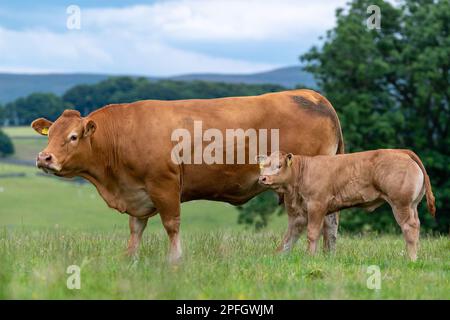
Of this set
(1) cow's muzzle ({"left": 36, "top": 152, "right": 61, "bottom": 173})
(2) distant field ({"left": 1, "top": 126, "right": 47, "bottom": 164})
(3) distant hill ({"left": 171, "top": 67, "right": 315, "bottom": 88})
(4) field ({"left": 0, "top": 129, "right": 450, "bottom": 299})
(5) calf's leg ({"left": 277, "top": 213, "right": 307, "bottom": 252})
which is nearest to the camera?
(4) field ({"left": 0, "top": 129, "right": 450, "bottom": 299})

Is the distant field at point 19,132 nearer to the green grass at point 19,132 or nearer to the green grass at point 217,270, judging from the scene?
the green grass at point 19,132

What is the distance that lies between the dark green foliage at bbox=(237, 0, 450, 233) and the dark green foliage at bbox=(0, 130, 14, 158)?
6549 cm

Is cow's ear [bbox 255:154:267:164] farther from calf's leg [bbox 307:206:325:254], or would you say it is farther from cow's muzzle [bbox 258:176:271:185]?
calf's leg [bbox 307:206:325:254]

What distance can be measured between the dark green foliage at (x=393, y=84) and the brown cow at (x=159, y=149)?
2123cm

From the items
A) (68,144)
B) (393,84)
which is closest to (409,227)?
(68,144)

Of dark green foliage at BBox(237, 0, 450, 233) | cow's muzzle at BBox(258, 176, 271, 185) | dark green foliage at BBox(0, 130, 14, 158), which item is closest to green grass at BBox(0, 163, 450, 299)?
cow's muzzle at BBox(258, 176, 271, 185)

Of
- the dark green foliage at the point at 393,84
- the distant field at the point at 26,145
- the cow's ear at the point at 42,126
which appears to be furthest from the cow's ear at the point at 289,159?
the distant field at the point at 26,145

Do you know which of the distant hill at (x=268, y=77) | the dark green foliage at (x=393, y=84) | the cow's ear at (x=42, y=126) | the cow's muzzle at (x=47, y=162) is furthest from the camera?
the distant hill at (x=268, y=77)

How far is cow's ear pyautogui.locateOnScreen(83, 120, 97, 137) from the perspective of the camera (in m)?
10.3

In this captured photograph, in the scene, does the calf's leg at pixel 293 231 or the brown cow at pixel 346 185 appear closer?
the brown cow at pixel 346 185

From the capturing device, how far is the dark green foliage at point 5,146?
9594cm

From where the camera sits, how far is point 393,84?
36188mm

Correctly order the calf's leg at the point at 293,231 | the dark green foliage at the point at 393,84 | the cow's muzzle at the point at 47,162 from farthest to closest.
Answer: the dark green foliage at the point at 393,84 → the calf's leg at the point at 293,231 → the cow's muzzle at the point at 47,162
